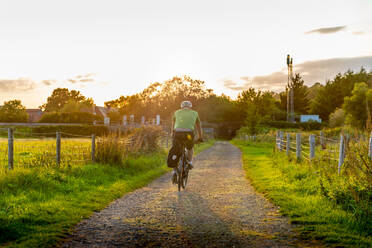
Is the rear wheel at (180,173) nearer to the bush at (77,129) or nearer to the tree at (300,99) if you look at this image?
the bush at (77,129)

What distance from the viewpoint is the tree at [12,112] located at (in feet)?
192

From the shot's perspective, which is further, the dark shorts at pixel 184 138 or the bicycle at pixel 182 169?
the bicycle at pixel 182 169

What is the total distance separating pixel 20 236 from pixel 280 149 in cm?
1622

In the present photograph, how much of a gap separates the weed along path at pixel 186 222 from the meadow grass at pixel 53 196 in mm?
320

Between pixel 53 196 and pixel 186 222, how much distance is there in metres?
3.37

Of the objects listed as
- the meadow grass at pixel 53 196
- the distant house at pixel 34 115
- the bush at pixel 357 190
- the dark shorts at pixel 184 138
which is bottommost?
the meadow grass at pixel 53 196

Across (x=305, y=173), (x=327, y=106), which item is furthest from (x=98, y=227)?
(x=327, y=106)

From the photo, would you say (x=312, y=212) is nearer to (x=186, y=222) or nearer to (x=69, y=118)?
(x=186, y=222)

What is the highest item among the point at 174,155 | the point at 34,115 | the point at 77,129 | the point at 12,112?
the point at 34,115

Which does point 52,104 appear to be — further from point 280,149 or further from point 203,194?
point 203,194

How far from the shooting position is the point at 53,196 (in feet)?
24.4

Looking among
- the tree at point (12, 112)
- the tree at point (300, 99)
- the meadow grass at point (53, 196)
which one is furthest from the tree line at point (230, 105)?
the meadow grass at point (53, 196)

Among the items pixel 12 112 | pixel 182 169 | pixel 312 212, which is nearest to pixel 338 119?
pixel 182 169

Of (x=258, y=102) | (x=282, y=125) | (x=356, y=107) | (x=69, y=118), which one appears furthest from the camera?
(x=258, y=102)
